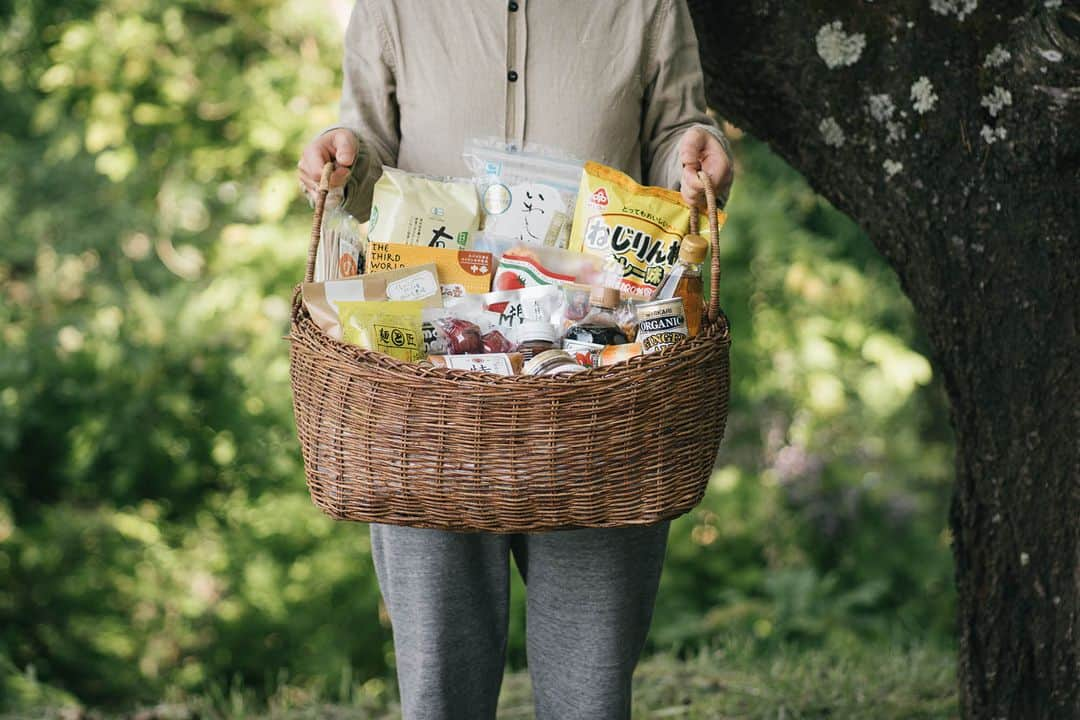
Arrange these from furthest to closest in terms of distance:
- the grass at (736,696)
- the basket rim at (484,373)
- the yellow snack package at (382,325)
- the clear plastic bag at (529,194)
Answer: the grass at (736,696) < the clear plastic bag at (529,194) < the yellow snack package at (382,325) < the basket rim at (484,373)

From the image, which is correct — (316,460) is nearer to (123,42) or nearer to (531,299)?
(531,299)

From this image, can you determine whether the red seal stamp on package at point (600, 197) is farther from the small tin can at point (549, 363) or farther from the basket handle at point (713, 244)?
the small tin can at point (549, 363)

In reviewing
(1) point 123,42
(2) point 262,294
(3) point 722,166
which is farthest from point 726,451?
(3) point 722,166

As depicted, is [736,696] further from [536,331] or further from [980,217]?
[536,331]

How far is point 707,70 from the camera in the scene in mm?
1943

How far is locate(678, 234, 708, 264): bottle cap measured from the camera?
1.38m

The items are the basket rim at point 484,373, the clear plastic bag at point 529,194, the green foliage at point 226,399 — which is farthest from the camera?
the green foliage at point 226,399

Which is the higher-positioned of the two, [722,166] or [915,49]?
[915,49]

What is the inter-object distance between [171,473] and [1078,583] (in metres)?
2.77

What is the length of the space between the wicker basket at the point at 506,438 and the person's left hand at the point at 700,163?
9cm

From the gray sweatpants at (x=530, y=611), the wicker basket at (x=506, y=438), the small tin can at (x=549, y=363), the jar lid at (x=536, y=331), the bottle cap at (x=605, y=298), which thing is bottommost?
the gray sweatpants at (x=530, y=611)

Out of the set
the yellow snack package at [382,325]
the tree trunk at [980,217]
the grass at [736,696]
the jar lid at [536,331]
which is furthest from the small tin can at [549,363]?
the grass at [736,696]

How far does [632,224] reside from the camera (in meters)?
1.45

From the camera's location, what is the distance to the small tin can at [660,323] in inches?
53.6
